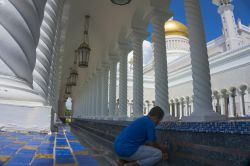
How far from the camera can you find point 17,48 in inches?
145

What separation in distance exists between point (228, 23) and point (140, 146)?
46.8 metres

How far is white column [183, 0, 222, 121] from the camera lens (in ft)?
21.2

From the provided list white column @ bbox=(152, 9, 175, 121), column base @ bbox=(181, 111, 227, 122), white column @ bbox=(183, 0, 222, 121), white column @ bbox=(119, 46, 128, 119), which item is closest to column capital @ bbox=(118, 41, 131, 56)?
white column @ bbox=(119, 46, 128, 119)

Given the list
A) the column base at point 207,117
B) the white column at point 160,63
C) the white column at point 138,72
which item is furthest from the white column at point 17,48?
the white column at point 138,72

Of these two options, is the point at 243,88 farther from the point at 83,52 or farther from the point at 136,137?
the point at 136,137

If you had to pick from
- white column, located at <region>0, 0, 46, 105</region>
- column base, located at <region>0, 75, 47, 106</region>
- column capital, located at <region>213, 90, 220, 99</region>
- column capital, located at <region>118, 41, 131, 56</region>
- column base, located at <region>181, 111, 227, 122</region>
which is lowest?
column base, located at <region>181, 111, 227, 122</region>

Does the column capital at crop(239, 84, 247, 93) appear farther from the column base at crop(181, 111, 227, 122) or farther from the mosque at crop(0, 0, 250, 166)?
the column base at crop(181, 111, 227, 122)

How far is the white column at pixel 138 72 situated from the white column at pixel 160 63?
2460mm

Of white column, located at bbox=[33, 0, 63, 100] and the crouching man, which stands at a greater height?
white column, located at bbox=[33, 0, 63, 100]

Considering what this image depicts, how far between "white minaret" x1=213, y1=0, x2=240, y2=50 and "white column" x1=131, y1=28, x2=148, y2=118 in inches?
A: 1283

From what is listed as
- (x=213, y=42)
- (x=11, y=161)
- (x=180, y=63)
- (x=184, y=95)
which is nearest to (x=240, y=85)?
(x=184, y=95)

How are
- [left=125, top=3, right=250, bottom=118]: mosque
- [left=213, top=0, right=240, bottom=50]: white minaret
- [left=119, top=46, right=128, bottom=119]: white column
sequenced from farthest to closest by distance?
[left=213, top=0, right=240, bottom=50]: white minaret < [left=125, top=3, right=250, bottom=118]: mosque < [left=119, top=46, right=128, bottom=119]: white column

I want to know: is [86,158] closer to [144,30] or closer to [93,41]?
[144,30]

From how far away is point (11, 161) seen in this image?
2340 mm
